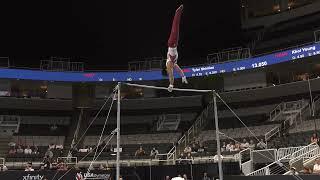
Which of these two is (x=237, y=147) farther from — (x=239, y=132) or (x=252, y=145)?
(x=239, y=132)

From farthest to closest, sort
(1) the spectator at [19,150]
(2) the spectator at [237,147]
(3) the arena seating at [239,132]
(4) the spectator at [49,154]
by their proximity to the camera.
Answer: (1) the spectator at [19,150]
(3) the arena seating at [239,132]
(4) the spectator at [49,154]
(2) the spectator at [237,147]

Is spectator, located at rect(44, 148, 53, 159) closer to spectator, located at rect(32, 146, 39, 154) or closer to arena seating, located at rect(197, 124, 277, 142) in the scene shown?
spectator, located at rect(32, 146, 39, 154)

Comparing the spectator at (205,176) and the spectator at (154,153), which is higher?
the spectator at (154,153)

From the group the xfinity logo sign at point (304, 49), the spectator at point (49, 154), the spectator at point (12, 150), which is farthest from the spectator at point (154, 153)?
the xfinity logo sign at point (304, 49)

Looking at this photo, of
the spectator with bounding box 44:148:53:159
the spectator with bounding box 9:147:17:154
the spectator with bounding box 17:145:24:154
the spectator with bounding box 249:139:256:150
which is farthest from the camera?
the spectator with bounding box 17:145:24:154

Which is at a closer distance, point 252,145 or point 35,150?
point 252,145

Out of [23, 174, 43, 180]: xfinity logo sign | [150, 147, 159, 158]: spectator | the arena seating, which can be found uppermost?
the arena seating

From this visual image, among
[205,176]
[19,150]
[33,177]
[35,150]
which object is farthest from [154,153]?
[19,150]

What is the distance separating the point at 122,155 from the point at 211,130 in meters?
6.28

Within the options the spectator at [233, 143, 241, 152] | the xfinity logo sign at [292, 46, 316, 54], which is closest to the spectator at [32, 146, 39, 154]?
the spectator at [233, 143, 241, 152]

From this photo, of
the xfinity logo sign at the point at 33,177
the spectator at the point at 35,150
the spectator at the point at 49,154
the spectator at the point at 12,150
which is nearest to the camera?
the xfinity logo sign at the point at 33,177

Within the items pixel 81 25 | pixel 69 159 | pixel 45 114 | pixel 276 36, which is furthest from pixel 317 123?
pixel 45 114

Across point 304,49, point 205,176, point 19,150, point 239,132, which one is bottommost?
point 205,176

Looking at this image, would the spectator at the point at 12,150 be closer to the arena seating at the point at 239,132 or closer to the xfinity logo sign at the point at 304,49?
the arena seating at the point at 239,132
